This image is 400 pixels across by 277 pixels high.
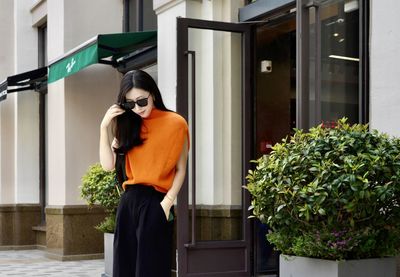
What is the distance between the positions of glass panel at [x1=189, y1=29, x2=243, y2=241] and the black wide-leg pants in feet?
12.8

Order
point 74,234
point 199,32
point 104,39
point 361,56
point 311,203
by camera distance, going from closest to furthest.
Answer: point 311,203 < point 361,56 < point 199,32 < point 104,39 < point 74,234

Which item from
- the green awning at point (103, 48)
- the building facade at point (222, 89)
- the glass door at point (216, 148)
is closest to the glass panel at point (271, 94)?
the building facade at point (222, 89)

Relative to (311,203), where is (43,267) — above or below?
below

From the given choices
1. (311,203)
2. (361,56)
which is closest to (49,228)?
(361,56)

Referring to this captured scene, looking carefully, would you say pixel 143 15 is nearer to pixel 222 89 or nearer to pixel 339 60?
pixel 222 89

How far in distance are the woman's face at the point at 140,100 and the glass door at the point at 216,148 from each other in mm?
3603

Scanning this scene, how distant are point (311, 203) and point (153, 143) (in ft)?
3.68

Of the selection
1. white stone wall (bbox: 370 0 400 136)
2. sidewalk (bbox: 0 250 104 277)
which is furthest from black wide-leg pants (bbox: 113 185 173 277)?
sidewalk (bbox: 0 250 104 277)

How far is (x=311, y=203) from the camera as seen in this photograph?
13.4 feet

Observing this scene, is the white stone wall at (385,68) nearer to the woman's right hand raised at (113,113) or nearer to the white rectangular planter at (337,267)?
the white rectangular planter at (337,267)

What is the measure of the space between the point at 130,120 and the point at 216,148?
4066 mm

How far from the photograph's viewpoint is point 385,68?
17.1ft

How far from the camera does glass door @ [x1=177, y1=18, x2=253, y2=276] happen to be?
7.26 m

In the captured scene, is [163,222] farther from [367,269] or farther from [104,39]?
[104,39]
